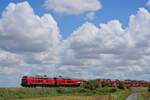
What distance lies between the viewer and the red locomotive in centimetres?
9969

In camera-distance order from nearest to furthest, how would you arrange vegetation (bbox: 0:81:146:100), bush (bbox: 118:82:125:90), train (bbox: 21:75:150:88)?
→ vegetation (bbox: 0:81:146:100), train (bbox: 21:75:150:88), bush (bbox: 118:82:125:90)

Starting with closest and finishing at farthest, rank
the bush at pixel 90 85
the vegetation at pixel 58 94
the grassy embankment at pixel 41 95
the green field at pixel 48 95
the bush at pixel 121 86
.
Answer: the green field at pixel 48 95, the grassy embankment at pixel 41 95, the vegetation at pixel 58 94, the bush at pixel 90 85, the bush at pixel 121 86

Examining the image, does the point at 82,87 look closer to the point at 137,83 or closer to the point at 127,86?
the point at 127,86

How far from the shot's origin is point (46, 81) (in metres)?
106

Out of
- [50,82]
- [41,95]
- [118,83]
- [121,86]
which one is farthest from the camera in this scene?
[118,83]

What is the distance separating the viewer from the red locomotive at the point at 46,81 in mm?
99688

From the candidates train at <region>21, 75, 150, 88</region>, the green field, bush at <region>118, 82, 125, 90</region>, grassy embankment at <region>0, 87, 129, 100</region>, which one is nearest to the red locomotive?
train at <region>21, 75, 150, 88</region>

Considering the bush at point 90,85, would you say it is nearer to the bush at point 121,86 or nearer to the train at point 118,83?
the train at point 118,83

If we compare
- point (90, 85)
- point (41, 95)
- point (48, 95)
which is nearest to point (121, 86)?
point (90, 85)

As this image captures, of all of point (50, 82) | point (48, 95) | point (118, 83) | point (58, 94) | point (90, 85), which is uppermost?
point (118, 83)

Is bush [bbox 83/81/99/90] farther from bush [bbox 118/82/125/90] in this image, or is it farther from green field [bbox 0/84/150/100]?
bush [bbox 118/82/125/90]

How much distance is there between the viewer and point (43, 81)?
104 metres

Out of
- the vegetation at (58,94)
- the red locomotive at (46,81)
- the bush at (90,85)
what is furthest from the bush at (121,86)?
the red locomotive at (46,81)

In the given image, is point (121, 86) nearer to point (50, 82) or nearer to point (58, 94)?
point (50, 82)
